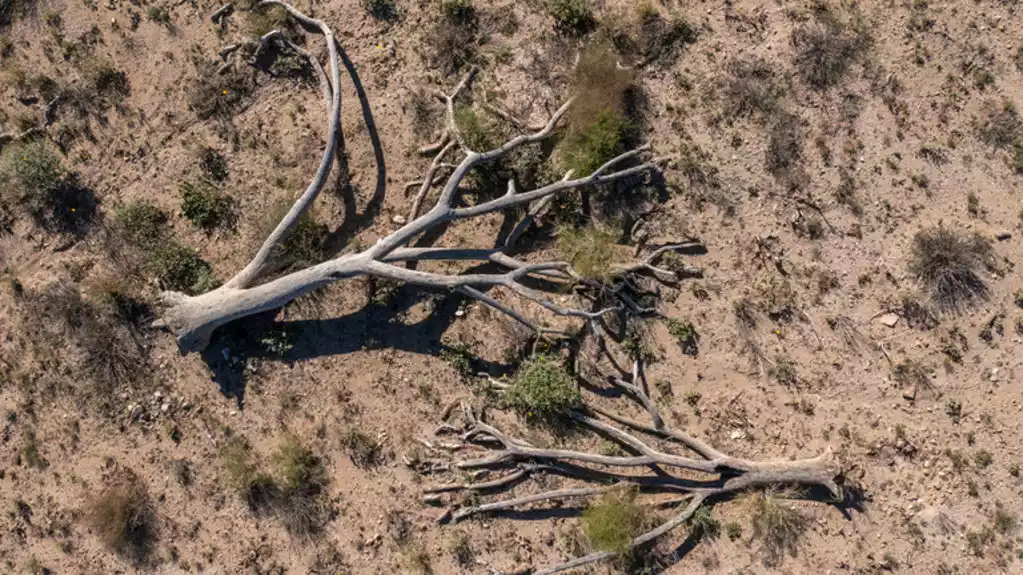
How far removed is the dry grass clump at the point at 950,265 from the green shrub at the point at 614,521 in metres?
5.01

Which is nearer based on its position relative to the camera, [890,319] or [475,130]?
[890,319]

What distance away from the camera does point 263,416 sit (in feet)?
27.4

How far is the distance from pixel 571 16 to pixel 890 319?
6163 millimetres

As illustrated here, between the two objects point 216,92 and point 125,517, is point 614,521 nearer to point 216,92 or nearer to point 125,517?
point 125,517

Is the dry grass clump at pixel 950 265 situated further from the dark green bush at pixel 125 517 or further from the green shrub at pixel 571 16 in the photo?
the dark green bush at pixel 125 517

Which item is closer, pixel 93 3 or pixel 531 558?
pixel 531 558

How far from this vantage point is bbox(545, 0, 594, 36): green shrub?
8.34 meters

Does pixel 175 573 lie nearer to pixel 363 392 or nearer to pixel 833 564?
pixel 363 392

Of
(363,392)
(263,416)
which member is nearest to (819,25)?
(363,392)

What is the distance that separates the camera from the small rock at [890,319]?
8102 millimetres

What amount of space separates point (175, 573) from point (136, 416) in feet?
7.52

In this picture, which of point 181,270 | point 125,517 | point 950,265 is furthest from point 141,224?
point 950,265

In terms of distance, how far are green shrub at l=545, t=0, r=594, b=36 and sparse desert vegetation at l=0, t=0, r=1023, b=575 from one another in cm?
5

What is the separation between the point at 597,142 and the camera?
26.3ft
